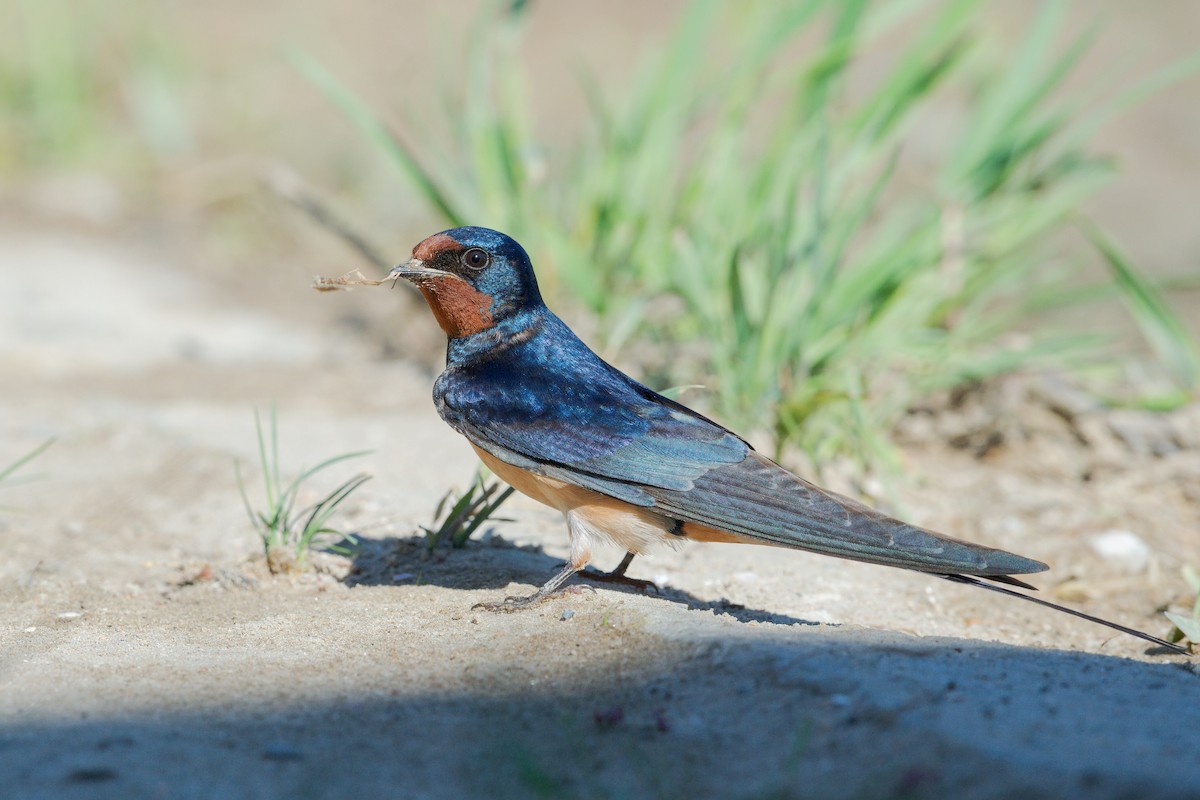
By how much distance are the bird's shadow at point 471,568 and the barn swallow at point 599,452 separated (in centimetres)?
19

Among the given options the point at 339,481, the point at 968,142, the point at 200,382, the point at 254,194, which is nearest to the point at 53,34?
the point at 254,194

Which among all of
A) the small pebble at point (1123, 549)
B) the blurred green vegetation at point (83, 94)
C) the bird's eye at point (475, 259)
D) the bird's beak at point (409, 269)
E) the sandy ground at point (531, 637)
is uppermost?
the blurred green vegetation at point (83, 94)

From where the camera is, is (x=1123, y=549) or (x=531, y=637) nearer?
(x=531, y=637)

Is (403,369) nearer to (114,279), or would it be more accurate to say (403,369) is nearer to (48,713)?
(114,279)

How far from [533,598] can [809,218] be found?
210 cm

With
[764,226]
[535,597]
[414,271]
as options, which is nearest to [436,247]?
[414,271]

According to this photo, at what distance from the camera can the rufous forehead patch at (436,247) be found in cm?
303

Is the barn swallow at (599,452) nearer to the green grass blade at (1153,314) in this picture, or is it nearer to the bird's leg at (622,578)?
the bird's leg at (622,578)

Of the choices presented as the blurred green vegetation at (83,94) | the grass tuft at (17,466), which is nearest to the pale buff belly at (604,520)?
the grass tuft at (17,466)

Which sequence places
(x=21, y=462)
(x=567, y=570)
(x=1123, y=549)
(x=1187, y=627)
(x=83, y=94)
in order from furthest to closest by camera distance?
(x=83, y=94) → (x=1123, y=549) → (x=21, y=462) → (x=567, y=570) → (x=1187, y=627)

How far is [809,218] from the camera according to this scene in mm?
4305

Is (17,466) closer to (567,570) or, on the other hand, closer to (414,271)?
(414,271)

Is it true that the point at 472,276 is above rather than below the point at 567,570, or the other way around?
above

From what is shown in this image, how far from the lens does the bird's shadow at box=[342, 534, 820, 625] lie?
299cm
